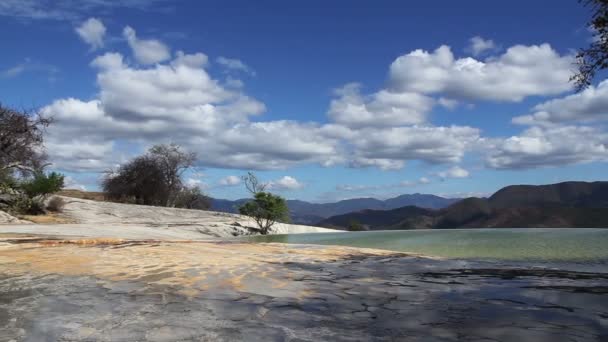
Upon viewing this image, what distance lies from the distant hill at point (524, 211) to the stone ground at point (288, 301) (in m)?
44.5

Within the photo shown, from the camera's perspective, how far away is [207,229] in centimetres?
2925

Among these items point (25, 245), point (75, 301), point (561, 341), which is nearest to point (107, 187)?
point (25, 245)

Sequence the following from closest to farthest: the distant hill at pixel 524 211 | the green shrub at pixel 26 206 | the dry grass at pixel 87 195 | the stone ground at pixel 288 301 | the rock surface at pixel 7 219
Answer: the stone ground at pixel 288 301 → the rock surface at pixel 7 219 → the green shrub at pixel 26 206 → the dry grass at pixel 87 195 → the distant hill at pixel 524 211

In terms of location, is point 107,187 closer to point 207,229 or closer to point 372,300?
point 207,229

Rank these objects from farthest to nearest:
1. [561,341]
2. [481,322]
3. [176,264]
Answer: [176,264]
[481,322]
[561,341]

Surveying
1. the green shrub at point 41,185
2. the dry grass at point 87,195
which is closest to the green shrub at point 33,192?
the green shrub at point 41,185

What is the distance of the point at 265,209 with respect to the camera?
117 feet

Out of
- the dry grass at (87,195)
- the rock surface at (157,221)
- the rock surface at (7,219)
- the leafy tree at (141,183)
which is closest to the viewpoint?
the rock surface at (7,219)

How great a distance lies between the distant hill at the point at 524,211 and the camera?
6938cm

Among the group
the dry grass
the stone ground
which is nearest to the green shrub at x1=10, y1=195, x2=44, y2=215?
the stone ground

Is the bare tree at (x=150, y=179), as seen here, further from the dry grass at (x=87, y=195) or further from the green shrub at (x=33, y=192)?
the green shrub at (x=33, y=192)

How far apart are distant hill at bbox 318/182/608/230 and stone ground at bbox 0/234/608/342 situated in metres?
44.5

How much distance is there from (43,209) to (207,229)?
31.1 ft

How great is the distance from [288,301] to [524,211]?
85.5 metres
